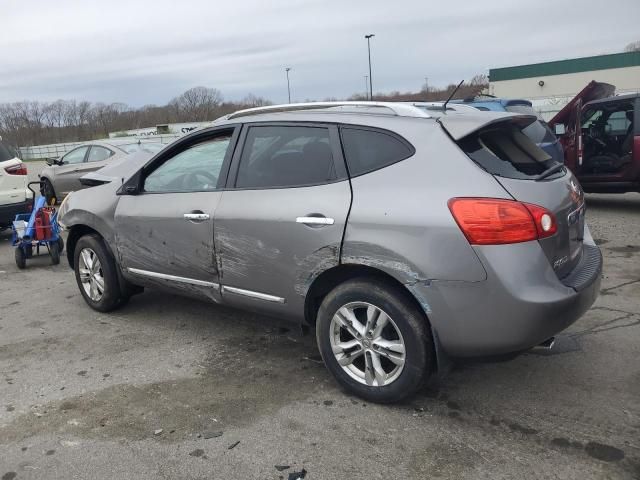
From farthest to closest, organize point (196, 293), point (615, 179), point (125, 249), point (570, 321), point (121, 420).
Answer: point (615, 179) → point (125, 249) → point (196, 293) → point (121, 420) → point (570, 321)

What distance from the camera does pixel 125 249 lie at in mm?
4676

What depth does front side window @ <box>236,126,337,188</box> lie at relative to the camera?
3510 millimetres

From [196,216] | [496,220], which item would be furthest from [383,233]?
[196,216]

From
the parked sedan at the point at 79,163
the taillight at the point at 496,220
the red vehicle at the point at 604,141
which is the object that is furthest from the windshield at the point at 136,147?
the taillight at the point at 496,220

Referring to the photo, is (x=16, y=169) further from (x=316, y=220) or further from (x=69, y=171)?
(x=316, y=220)

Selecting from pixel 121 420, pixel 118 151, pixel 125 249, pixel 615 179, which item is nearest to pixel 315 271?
pixel 121 420

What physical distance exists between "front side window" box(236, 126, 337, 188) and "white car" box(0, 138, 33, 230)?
6178 mm

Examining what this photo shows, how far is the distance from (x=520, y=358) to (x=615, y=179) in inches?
Result: 245

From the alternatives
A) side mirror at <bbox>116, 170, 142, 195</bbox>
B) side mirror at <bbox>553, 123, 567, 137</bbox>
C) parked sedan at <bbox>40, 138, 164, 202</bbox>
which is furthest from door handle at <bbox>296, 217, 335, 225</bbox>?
parked sedan at <bbox>40, 138, 164, 202</bbox>

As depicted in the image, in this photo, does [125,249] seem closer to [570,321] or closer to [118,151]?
[570,321]

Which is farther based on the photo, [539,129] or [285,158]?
[539,129]

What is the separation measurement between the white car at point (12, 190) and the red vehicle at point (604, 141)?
870cm

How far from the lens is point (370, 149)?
332cm

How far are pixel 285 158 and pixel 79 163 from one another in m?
11.2
